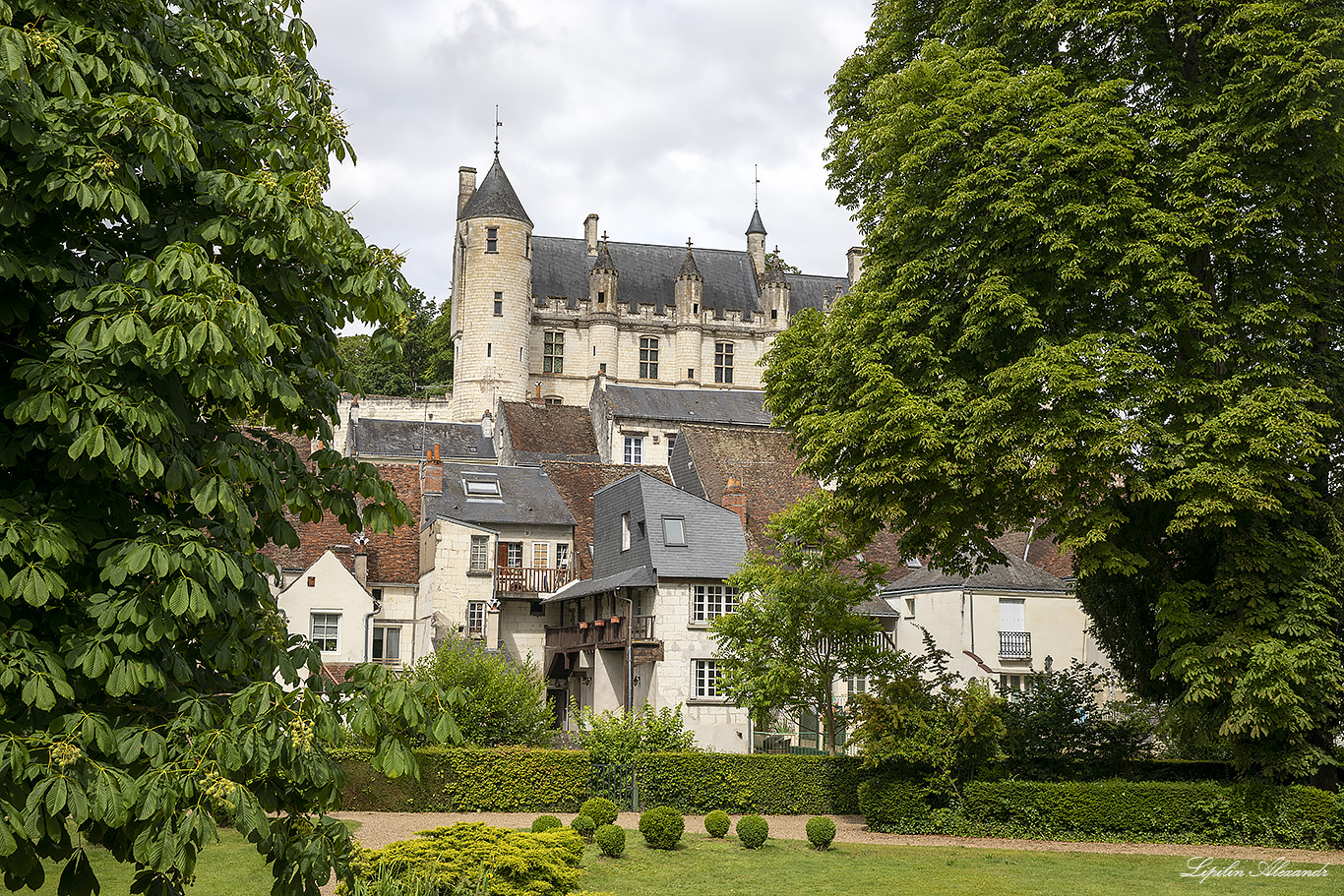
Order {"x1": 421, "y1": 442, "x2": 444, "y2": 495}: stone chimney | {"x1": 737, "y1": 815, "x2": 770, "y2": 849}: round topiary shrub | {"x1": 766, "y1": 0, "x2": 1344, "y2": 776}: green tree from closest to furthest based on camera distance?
{"x1": 766, "y1": 0, "x2": 1344, "y2": 776}: green tree, {"x1": 737, "y1": 815, "x2": 770, "y2": 849}: round topiary shrub, {"x1": 421, "y1": 442, "x2": 444, "y2": 495}: stone chimney

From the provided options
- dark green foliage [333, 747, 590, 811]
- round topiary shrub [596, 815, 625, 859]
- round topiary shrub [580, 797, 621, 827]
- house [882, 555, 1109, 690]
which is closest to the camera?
round topiary shrub [596, 815, 625, 859]

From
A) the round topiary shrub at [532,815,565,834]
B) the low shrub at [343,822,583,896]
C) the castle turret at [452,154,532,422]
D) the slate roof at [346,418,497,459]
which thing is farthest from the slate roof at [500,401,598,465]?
the low shrub at [343,822,583,896]

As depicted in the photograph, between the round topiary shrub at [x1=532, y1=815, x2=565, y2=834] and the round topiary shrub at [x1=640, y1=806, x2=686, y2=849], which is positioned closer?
the round topiary shrub at [x1=532, y1=815, x2=565, y2=834]

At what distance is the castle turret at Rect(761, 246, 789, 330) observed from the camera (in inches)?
3211

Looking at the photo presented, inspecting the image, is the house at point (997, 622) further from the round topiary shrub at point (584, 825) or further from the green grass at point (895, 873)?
the round topiary shrub at point (584, 825)

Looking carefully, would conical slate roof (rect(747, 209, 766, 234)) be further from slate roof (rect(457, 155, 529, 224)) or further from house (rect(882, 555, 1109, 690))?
house (rect(882, 555, 1109, 690))

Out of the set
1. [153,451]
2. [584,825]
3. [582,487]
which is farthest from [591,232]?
[153,451]

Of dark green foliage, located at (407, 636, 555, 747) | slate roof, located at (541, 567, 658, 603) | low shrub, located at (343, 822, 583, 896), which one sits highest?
slate roof, located at (541, 567, 658, 603)

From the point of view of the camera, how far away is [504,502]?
3725cm

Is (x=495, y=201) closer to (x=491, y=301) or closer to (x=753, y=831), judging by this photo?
(x=491, y=301)

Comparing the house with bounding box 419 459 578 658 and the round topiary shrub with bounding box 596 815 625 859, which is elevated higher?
the house with bounding box 419 459 578 658

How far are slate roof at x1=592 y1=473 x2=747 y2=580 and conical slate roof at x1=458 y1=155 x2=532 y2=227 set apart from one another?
43.2 metres

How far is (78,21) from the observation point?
18.4 feet

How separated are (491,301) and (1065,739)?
58.0 metres
